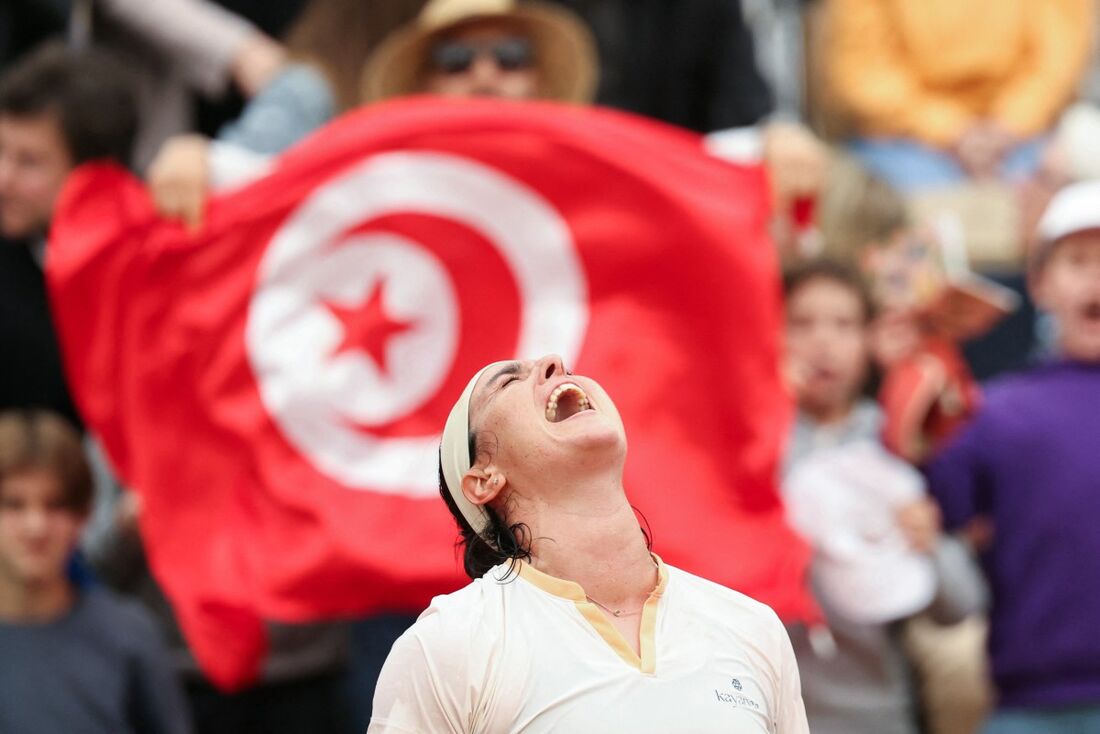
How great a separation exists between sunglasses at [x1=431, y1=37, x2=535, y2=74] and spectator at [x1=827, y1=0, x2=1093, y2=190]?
155cm

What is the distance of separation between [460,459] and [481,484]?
39 mm

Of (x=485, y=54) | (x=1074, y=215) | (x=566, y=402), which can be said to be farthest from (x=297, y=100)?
(x=566, y=402)

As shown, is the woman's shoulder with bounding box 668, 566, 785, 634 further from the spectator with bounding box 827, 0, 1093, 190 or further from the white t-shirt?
the spectator with bounding box 827, 0, 1093, 190

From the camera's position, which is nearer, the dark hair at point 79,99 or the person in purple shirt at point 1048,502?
the person in purple shirt at point 1048,502

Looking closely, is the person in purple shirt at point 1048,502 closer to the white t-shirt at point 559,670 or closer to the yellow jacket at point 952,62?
the white t-shirt at point 559,670

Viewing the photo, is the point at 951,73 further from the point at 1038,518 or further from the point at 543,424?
the point at 543,424

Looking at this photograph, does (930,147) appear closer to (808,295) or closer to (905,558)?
(808,295)

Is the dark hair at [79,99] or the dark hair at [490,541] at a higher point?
the dark hair at [490,541]

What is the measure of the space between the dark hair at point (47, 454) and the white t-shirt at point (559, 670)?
2085mm

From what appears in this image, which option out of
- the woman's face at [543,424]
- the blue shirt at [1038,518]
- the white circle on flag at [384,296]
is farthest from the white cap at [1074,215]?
the woman's face at [543,424]

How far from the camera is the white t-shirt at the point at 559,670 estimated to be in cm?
218

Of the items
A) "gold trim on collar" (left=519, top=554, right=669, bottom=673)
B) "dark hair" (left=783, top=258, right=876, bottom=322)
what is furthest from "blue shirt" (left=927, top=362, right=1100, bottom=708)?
"gold trim on collar" (left=519, top=554, right=669, bottom=673)

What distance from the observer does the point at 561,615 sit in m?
2.25

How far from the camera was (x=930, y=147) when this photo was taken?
6.09 m
